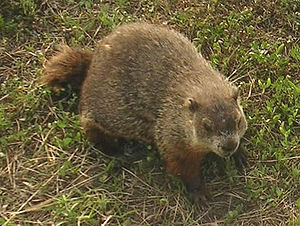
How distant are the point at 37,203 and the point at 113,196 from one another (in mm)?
471

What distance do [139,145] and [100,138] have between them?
27 centimetres

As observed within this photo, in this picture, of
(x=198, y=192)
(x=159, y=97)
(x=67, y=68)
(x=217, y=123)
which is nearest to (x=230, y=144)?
(x=217, y=123)

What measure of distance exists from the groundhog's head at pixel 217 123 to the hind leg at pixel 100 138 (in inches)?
26.2

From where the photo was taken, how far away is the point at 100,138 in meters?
4.29

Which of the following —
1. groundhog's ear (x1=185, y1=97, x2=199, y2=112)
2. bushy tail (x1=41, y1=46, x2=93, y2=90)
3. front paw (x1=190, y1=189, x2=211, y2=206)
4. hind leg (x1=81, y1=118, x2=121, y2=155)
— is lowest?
front paw (x1=190, y1=189, x2=211, y2=206)

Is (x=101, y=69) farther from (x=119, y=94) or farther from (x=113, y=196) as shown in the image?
(x=113, y=196)

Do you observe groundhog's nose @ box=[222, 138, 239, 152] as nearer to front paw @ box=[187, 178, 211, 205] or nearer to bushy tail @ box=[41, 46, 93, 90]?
front paw @ box=[187, 178, 211, 205]

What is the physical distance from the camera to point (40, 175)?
418cm

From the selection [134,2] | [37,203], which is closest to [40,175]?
[37,203]

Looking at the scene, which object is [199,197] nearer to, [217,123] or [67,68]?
[217,123]

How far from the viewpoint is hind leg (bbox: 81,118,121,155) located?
168 inches

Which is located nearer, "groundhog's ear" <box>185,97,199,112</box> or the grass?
"groundhog's ear" <box>185,97,199,112</box>

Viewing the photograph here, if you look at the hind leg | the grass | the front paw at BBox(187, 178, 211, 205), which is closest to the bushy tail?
the grass

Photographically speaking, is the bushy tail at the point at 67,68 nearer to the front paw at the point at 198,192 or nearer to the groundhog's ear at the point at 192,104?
the groundhog's ear at the point at 192,104
